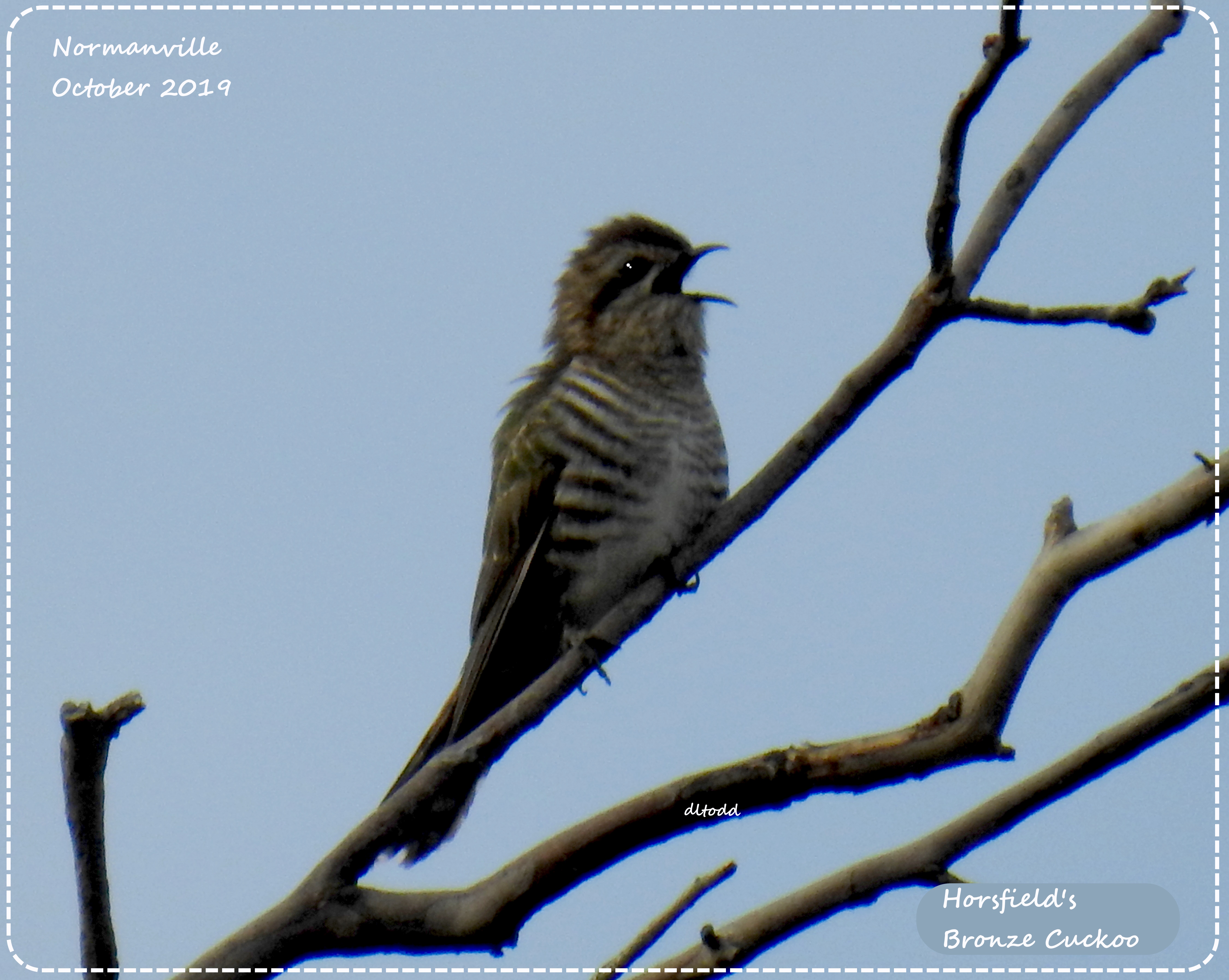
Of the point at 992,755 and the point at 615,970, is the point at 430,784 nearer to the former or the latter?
the point at 615,970

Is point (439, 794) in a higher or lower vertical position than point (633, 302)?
lower

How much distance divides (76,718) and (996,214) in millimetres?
2903

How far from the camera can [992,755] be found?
3.81 meters

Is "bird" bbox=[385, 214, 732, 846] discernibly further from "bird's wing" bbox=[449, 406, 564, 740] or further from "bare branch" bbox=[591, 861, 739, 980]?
"bare branch" bbox=[591, 861, 739, 980]

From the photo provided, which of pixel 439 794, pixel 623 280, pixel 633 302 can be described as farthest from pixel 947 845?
pixel 623 280

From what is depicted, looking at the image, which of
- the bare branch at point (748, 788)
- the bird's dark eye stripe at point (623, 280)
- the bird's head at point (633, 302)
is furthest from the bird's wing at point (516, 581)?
the bare branch at point (748, 788)

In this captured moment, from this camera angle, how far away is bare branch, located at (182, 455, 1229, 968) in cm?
378

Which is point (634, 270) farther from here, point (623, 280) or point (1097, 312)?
point (1097, 312)

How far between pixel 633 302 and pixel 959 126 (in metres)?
2.98

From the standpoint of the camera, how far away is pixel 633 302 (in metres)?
6.93

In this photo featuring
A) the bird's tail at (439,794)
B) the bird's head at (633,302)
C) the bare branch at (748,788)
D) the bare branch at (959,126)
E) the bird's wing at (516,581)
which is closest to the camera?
the bare branch at (748,788)

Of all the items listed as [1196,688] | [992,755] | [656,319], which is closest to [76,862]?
[992,755]

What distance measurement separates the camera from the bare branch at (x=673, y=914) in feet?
12.5

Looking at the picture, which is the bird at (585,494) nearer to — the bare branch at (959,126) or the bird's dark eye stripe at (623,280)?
the bird's dark eye stripe at (623,280)
